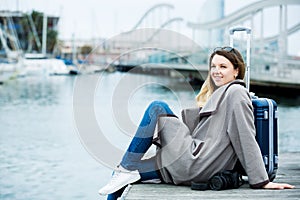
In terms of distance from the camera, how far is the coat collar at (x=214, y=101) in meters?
3.11

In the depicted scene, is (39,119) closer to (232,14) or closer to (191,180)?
(191,180)

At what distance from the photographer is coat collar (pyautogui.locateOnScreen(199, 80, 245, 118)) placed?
3.11 meters

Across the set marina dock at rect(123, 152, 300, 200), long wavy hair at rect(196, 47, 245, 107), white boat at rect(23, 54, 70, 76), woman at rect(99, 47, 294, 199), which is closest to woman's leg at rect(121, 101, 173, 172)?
woman at rect(99, 47, 294, 199)

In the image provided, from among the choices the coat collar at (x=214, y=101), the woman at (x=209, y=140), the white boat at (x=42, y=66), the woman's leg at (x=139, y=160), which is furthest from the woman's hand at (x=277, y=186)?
the white boat at (x=42, y=66)

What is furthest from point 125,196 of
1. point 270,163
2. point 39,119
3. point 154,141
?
point 39,119

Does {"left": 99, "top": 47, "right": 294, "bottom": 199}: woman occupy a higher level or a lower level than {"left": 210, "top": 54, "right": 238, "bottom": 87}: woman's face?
lower

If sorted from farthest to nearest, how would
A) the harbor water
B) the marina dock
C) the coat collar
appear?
the harbor water
the coat collar
the marina dock

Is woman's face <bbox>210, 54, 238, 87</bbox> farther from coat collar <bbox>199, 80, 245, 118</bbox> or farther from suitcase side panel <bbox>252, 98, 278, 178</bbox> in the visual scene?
suitcase side panel <bbox>252, 98, 278, 178</bbox>

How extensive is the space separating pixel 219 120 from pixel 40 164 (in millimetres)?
4936

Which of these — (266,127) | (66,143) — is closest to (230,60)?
(266,127)

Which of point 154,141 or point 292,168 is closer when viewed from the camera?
point 154,141

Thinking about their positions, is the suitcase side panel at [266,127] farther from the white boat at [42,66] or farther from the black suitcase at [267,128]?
the white boat at [42,66]

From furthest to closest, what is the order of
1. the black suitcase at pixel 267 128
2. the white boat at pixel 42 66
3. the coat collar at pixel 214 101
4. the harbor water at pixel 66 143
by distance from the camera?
the white boat at pixel 42 66
the harbor water at pixel 66 143
the black suitcase at pixel 267 128
the coat collar at pixel 214 101

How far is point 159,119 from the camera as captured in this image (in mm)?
3100
